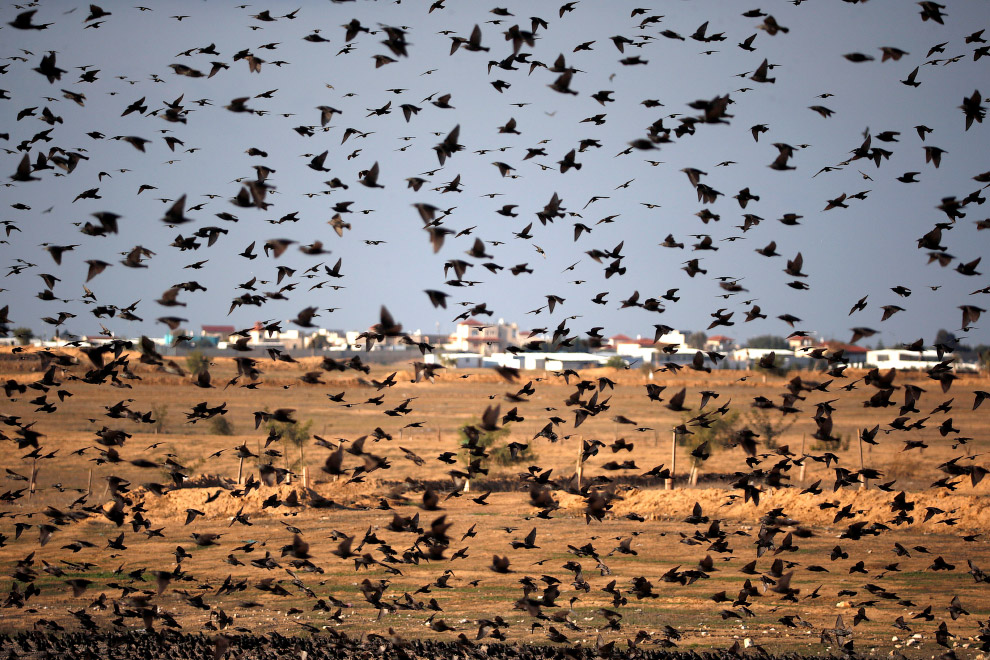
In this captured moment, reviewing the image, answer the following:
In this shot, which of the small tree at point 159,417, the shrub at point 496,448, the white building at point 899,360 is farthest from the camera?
the white building at point 899,360

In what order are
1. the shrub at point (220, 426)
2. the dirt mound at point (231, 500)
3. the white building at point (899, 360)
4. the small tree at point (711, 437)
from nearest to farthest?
the dirt mound at point (231, 500) < the small tree at point (711, 437) < the shrub at point (220, 426) < the white building at point (899, 360)

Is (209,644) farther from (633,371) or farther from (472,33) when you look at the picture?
(633,371)

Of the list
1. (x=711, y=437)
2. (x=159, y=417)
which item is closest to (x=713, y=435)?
(x=711, y=437)

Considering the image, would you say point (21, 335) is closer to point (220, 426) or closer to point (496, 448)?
point (496, 448)

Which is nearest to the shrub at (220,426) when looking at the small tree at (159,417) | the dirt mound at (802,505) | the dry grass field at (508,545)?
the dry grass field at (508,545)

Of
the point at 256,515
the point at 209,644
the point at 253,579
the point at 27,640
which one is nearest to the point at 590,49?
the point at 209,644

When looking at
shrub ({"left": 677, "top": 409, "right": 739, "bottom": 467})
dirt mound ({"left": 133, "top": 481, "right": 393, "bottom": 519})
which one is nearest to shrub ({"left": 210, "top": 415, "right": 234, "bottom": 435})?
dirt mound ({"left": 133, "top": 481, "right": 393, "bottom": 519})

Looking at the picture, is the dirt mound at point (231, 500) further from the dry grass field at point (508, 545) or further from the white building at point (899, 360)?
the white building at point (899, 360)

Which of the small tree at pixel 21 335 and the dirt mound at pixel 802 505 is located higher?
the small tree at pixel 21 335
